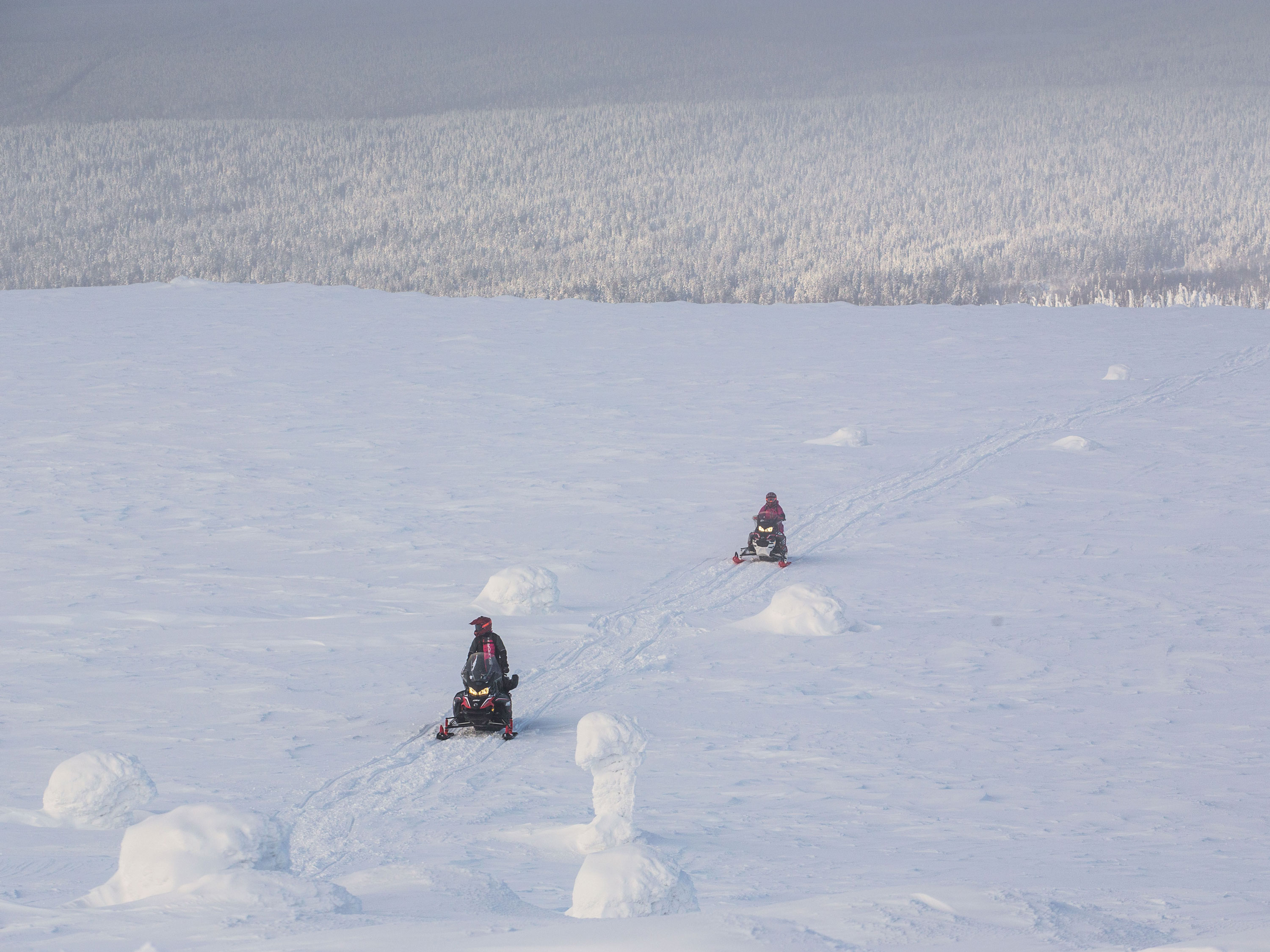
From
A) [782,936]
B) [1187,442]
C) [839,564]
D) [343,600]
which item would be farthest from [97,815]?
[1187,442]

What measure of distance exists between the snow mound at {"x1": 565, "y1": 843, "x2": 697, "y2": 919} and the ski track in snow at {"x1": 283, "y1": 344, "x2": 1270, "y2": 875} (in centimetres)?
166

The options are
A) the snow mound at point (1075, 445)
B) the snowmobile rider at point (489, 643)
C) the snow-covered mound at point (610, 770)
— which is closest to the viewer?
the snow-covered mound at point (610, 770)

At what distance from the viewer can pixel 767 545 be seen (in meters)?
14.8

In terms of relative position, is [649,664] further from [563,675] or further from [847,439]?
[847,439]

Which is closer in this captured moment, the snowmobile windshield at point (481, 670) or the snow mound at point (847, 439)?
the snowmobile windshield at point (481, 670)

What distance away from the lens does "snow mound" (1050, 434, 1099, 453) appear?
2225 centimetres

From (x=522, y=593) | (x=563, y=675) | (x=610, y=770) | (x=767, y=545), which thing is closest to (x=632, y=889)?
(x=610, y=770)

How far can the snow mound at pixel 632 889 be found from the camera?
5777mm

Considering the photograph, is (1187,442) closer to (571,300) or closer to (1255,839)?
(1255,839)

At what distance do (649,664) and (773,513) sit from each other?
4.22 meters

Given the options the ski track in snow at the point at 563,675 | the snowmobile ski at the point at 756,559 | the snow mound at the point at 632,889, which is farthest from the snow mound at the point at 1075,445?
the snow mound at the point at 632,889

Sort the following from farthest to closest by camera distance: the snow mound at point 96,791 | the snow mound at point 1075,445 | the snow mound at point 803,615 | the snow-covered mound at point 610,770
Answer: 1. the snow mound at point 1075,445
2. the snow mound at point 803,615
3. the snow mound at point 96,791
4. the snow-covered mound at point 610,770

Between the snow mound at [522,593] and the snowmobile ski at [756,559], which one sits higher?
the snowmobile ski at [756,559]

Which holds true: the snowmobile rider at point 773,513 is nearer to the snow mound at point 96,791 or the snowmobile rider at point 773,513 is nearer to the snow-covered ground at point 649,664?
the snow-covered ground at point 649,664
